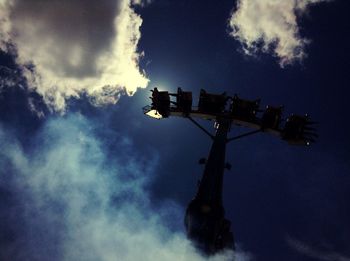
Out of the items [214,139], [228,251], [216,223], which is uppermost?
[214,139]

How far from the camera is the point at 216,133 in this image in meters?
20.1

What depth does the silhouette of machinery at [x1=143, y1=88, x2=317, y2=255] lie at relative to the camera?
1440 centimetres

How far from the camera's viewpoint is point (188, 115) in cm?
2198

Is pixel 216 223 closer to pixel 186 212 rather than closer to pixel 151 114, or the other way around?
pixel 186 212

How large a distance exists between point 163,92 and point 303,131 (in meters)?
8.43

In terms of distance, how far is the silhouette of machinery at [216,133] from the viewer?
47.2 ft

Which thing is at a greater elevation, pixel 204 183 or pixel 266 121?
pixel 266 121

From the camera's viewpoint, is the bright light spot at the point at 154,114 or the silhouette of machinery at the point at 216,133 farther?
the bright light spot at the point at 154,114

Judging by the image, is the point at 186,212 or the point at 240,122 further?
the point at 240,122

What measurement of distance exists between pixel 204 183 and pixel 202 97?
7366 millimetres

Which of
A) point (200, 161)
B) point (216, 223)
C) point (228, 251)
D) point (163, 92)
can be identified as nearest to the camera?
point (216, 223)

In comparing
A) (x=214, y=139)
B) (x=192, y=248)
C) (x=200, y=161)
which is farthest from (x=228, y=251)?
(x=214, y=139)

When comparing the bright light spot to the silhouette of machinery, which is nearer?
the silhouette of machinery

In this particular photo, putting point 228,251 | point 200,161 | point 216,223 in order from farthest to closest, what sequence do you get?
point 200,161
point 228,251
point 216,223
